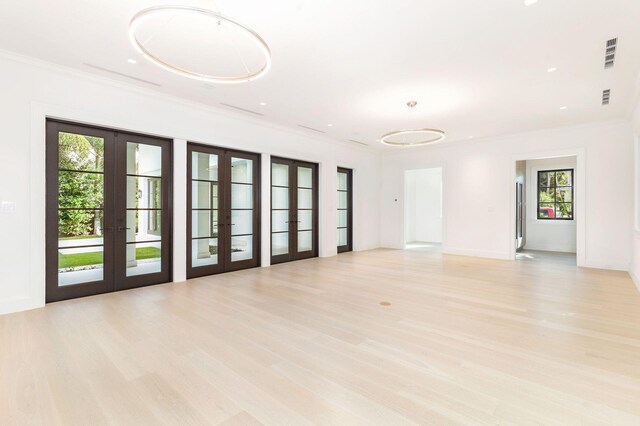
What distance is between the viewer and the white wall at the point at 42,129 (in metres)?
4.00

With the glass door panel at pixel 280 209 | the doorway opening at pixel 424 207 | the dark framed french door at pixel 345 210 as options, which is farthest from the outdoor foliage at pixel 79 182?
the doorway opening at pixel 424 207

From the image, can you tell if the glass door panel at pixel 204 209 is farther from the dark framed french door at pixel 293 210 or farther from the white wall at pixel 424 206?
the white wall at pixel 424 206

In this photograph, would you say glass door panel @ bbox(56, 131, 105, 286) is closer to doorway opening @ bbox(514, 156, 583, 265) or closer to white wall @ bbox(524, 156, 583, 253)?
doorway opening @ bbox(514, 156, 583, 265)

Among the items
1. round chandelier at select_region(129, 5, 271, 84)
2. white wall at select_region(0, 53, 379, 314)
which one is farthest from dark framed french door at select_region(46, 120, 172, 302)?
round chandelier at select_region(129, 5, 271, 84)

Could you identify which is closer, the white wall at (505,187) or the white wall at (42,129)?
the white wall at (42,129)

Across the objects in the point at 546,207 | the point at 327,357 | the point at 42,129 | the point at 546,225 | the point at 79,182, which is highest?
the point at 42,129

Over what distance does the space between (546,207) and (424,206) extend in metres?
3.89

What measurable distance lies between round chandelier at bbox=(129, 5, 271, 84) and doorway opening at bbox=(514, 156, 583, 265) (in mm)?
8473

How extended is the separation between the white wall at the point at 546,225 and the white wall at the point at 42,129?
8.70 metres

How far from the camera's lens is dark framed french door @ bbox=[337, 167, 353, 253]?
9.41 meters

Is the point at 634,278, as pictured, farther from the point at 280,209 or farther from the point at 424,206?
the point at 424,206

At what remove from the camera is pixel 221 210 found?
6.30 metres

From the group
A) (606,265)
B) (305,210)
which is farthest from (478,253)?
(305,210)

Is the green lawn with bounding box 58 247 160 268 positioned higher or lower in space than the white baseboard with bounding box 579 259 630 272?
higher
